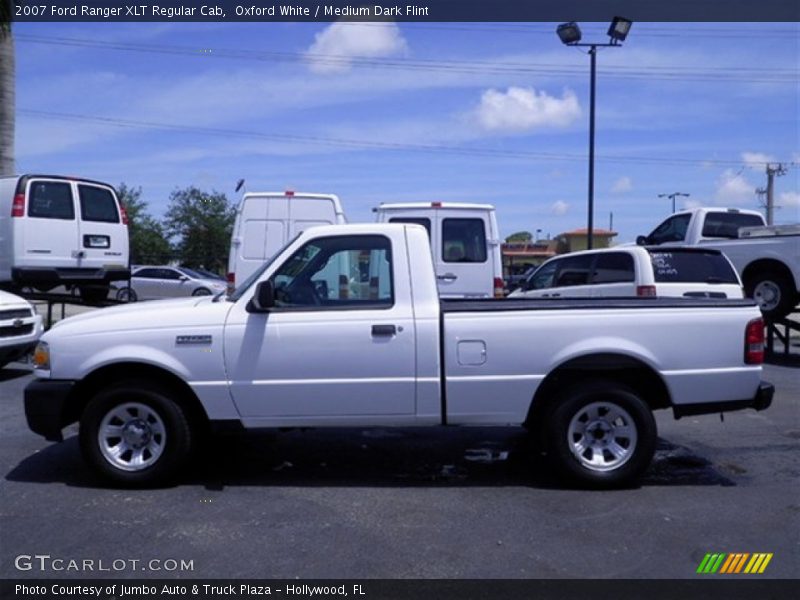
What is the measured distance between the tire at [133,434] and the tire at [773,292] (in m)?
10.0

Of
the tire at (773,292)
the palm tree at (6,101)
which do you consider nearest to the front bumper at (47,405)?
the tire at (773,292)

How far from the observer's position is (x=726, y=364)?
5996 mm

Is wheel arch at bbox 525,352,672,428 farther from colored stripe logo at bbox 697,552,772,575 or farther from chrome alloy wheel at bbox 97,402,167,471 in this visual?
chrome alloy wheel at bbox 97,402,167,471

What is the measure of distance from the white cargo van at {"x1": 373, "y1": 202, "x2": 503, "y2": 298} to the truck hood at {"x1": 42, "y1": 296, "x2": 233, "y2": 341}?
585cm

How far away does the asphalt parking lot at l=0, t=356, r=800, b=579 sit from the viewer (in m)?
4.63

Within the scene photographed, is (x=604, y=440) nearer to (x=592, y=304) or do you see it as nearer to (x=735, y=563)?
(x=592, y=304)

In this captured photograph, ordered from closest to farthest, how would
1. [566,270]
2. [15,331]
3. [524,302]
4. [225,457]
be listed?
[524,302], [225,457], [15,331], [566,270]

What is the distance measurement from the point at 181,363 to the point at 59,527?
1331 millimetres

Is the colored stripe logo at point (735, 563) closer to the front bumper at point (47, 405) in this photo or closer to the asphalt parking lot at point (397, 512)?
the asphalt parking lot at point (397, 512)

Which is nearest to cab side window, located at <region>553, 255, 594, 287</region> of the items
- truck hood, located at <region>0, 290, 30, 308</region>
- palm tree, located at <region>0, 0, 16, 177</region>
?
truck hood, located at <region>0, 290, 30, 308</region>

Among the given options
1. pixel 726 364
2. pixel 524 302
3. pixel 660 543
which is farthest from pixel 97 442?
pixel 726 364

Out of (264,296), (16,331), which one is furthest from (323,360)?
(16,331)

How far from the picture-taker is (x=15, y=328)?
1009 centimetres

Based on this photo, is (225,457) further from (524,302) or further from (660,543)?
(660,543)
